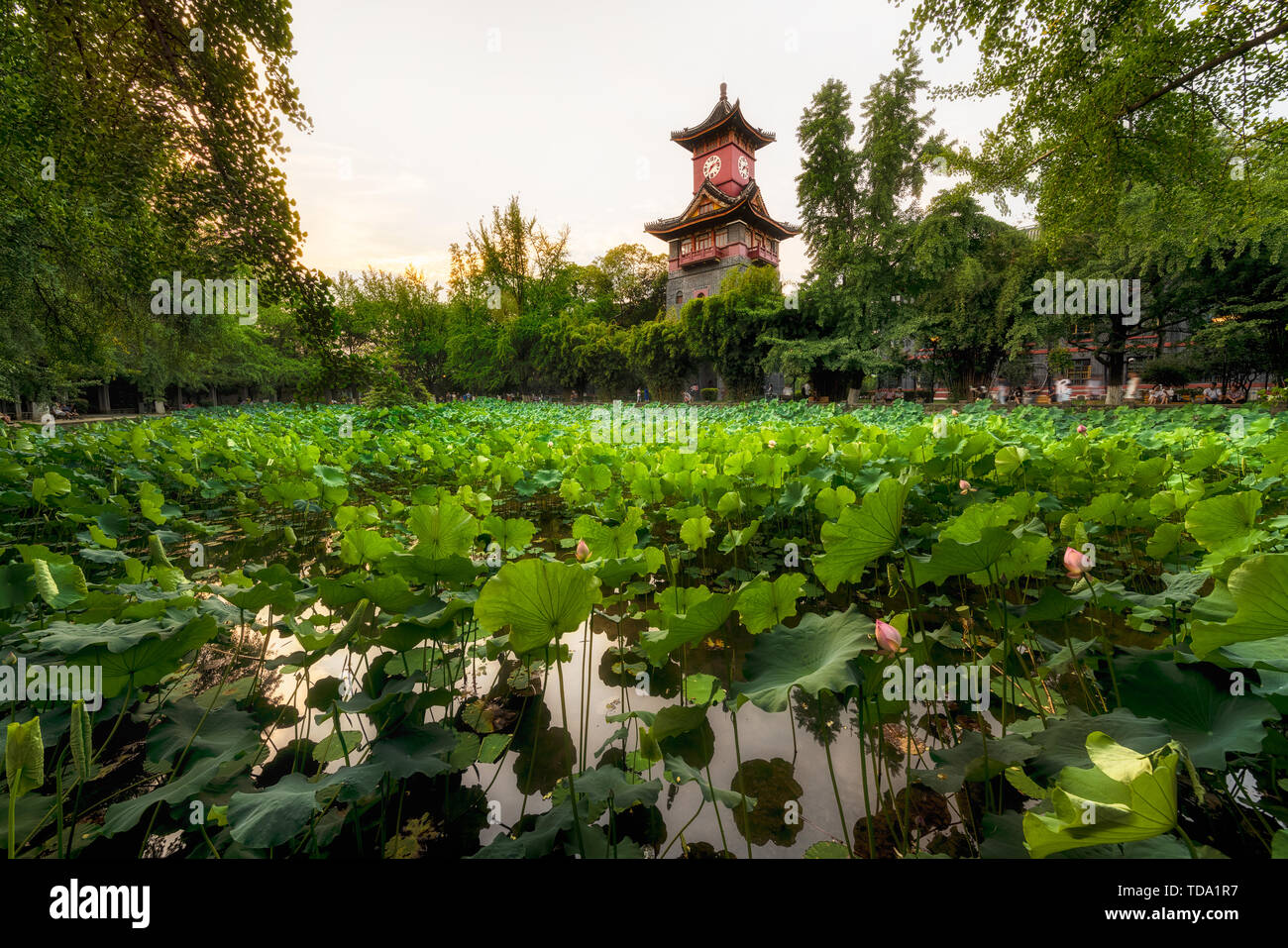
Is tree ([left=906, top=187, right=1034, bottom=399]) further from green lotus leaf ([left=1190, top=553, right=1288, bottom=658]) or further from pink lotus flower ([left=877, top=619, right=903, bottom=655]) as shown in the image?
pink lotus flower ([left=877, top=619, right=903, bottom=655])

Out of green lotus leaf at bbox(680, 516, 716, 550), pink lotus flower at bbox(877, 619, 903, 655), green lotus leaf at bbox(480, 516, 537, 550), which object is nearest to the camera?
pink lotus flower at bbox(877, 619, 903, 655)

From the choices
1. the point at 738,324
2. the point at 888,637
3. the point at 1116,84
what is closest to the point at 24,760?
the point at 888,637

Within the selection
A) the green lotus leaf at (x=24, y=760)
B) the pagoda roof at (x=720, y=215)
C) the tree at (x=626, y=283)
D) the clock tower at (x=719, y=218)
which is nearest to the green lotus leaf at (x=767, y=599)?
the green lotus leaf at (x=24, y=760)

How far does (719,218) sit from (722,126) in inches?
302

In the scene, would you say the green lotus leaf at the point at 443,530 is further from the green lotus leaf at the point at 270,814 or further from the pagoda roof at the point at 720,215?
the pagoda roof at the point at 720,215

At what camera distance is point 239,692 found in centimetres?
169

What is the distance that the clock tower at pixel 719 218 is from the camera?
28031 millimetres

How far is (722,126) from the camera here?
30922 millimetres

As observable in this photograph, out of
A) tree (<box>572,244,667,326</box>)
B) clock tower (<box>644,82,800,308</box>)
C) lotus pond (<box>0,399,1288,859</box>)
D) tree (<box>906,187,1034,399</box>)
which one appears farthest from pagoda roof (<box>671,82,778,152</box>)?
lotus pond (<box>0,399,1288,859</box>)

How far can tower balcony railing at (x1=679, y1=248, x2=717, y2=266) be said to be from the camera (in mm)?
28375

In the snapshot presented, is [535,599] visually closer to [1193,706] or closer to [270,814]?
[270,814]

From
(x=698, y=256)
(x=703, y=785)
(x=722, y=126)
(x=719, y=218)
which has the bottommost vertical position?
(x=703, y=785)

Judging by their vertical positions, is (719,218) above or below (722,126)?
below

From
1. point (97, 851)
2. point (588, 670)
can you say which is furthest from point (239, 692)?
point (588, 670)
